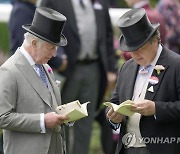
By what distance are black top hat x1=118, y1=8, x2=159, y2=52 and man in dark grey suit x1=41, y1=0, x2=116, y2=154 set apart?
2.19 metres

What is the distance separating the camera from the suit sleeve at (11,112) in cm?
665

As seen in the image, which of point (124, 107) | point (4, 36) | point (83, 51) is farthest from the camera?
point (4, 36)

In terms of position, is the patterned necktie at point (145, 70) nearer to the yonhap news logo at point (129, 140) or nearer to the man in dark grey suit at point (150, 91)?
the man in dark grey suit at point (150, 91)

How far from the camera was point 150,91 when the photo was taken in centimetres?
669

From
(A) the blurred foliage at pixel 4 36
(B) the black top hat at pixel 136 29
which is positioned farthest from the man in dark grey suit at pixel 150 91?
(A) the blurred foliage at pixel 4 36

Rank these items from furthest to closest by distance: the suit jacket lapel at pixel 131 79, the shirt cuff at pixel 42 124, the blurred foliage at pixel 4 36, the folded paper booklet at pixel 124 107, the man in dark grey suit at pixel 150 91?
the blurred foliage at pixel 4 36 < the suit jacket lapel at pixel 131 79 < the shirt cuff at pixel 42 124 < the man in dark grey suit at pixel 150 91 < the folded paper booklet at pixel 124 107

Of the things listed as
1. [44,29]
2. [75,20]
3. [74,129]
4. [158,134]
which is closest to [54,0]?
[75,20]

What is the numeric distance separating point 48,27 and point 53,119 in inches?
28.6

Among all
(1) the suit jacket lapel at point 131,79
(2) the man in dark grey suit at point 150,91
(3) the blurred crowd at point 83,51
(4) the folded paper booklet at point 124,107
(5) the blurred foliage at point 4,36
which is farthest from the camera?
(5) the blurred foliage at point 4,36

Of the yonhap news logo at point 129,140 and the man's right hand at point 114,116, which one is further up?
the man's right hand at point 114,116

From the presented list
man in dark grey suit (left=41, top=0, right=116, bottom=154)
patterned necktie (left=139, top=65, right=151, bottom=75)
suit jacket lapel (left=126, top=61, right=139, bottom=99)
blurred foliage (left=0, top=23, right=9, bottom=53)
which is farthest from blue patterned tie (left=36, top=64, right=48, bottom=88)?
blurred foliage (left=0, top=23, right=9, bottom=53)

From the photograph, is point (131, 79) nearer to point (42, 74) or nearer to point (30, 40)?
point (42, 74)

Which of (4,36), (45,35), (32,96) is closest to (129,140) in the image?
(32,96)

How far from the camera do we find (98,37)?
9.12m
